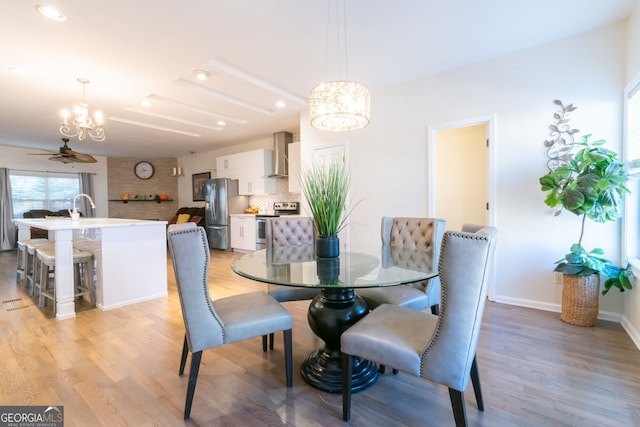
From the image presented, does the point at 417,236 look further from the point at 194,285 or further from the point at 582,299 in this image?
the point at 194,285

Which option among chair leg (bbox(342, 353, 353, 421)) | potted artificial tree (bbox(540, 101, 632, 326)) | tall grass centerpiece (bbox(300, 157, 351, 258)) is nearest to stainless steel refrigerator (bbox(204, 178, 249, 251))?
tall grass centerpiece (bbox(300, 157, 351, 258))

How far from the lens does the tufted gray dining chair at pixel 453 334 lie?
1108mm

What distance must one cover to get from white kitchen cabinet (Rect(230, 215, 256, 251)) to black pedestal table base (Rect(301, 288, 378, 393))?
4.52 m

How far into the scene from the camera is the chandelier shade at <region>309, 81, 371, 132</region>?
2119mm

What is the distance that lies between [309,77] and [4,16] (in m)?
2.60

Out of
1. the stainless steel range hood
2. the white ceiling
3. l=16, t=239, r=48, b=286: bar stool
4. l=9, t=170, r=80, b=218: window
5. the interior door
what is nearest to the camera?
the white ceiling

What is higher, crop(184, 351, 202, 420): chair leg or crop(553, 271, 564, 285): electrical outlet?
crop(553, 271, 564, 285): electrical outlet

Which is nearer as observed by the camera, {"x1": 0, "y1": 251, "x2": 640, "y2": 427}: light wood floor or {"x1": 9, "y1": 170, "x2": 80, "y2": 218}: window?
{"x1": 0, "y1": 251, "x2": 640, "y2": 427}: light wood floor

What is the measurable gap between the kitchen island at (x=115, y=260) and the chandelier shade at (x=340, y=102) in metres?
2.39

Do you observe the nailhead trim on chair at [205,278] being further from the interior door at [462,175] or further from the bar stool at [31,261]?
the interior door at [462,175]

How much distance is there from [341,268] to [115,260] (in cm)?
263

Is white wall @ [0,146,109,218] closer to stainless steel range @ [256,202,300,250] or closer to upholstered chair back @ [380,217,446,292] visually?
stainless steel range @ [256,202,300,250]

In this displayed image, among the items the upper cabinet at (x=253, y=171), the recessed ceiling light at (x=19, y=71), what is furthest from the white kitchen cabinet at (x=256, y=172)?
the recessed ceiling light at (x=19, y=71)

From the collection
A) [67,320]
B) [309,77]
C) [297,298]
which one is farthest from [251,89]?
[67,320]
